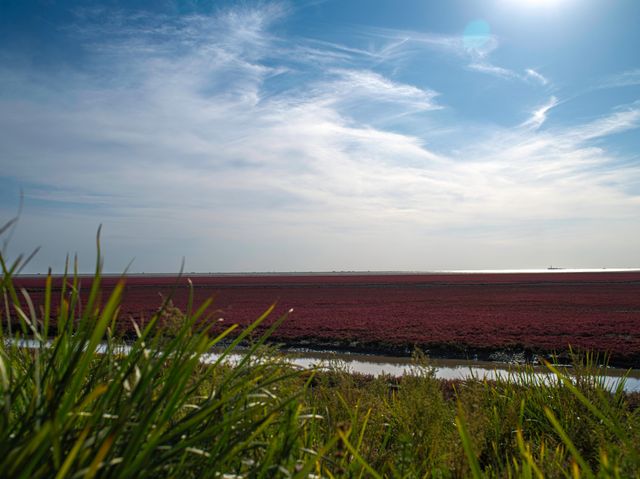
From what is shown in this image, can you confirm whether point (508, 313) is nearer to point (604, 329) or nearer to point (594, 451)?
point (604, 329)

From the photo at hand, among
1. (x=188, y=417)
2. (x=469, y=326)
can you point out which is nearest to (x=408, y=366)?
(x=469, y=326)

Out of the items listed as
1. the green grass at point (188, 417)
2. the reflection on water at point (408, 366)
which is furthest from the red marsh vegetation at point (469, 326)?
the green grass at point (188, 417)

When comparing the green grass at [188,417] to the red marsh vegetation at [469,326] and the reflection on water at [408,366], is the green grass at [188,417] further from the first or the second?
the red marsh vegetation at [469,326]

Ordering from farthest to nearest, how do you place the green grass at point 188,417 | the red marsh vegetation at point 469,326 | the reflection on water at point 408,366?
the red marsh vegetation at point 469,326 < the reflection on water at point 408,366 < the green grass at point 188,417

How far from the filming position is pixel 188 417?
1.74 meters

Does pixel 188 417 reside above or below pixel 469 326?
above

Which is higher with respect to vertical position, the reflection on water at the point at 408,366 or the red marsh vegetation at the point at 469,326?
the red marsh vegetation at the point at 469,326

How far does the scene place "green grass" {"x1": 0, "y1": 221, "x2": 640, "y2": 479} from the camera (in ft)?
4.64

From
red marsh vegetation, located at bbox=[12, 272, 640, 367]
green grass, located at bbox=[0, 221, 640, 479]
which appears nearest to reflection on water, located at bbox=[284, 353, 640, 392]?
red marsh vegetation, located at bbox=[12, 272, 640, 367]

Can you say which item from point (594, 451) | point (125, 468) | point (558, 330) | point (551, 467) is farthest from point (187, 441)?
point (558, 330)

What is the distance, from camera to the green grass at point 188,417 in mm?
1414

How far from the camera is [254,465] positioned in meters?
1.76

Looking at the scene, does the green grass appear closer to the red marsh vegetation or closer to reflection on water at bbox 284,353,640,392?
reflection on water at bbox 284,353,640,392

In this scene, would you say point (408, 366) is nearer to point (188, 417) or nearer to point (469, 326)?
point (469, 326)
